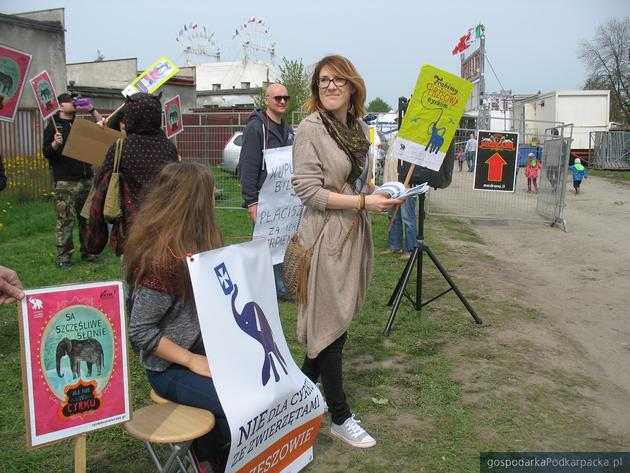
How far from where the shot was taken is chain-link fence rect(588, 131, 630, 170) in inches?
1150

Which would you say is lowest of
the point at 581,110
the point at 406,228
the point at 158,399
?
the point at 158,399

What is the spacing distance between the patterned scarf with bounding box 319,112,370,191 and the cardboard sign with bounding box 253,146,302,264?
2.04 meters

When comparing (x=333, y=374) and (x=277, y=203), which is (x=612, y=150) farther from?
(x=333, y=374)

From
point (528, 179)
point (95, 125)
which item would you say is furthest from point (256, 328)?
point (528, 179)

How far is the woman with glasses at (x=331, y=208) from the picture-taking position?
10.6 ft

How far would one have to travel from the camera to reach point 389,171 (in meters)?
8.59

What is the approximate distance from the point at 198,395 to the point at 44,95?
5.70 meters

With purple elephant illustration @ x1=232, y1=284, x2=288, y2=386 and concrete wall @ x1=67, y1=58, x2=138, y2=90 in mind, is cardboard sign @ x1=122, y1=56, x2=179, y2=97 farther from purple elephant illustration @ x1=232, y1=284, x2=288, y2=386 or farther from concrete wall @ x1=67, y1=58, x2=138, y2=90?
concrete wall @ x1=67, y1=58, x2=138, y2=90

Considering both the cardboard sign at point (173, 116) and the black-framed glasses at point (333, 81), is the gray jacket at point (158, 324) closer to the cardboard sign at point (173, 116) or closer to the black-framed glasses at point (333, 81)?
the black-framed glasses at point (333, 81)

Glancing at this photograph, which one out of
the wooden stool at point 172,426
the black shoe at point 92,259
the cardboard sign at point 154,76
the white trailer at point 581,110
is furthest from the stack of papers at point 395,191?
the white trailer at point 581,110

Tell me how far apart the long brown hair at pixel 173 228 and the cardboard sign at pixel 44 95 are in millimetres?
5082

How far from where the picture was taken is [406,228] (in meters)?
8.52

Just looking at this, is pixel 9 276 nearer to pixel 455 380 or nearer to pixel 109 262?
pixel 455 380

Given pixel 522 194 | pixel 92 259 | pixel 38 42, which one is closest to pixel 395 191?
pixel 92 259
